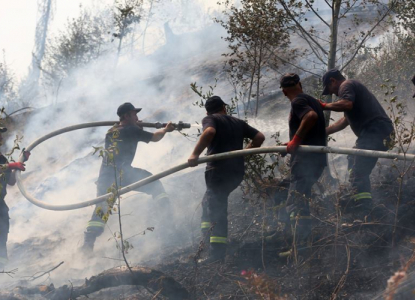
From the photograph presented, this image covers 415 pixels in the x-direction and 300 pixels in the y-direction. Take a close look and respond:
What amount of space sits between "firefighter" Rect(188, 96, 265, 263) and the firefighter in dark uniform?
51cm

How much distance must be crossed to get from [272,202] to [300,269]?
1.17 meters

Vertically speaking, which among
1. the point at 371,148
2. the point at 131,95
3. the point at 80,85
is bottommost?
the point at 371,148

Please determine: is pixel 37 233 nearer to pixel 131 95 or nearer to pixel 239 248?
pixel 239 248

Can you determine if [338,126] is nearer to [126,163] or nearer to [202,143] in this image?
[202,143]

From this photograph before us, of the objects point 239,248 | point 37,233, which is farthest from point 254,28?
point 37,233

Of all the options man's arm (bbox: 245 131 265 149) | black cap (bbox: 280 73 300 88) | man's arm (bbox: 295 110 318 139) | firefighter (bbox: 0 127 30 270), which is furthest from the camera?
firefighter (bbox: 0 127 30 270)

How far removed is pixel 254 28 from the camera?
7.03 metres

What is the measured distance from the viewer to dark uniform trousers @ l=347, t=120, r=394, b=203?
4.93m

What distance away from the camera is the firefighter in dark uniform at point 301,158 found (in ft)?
15.1

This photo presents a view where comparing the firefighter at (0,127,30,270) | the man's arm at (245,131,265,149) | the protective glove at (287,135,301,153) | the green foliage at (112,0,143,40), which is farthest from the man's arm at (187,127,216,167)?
the green foliage at (112,0,143,40)

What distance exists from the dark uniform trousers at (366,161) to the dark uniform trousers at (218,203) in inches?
44.0

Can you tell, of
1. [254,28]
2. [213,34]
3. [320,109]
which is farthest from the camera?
[213,34]

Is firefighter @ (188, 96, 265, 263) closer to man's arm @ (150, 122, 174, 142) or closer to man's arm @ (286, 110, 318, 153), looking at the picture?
man's arm @ (286, 110, 318, 153)

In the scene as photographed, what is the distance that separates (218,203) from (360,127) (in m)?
1.63
